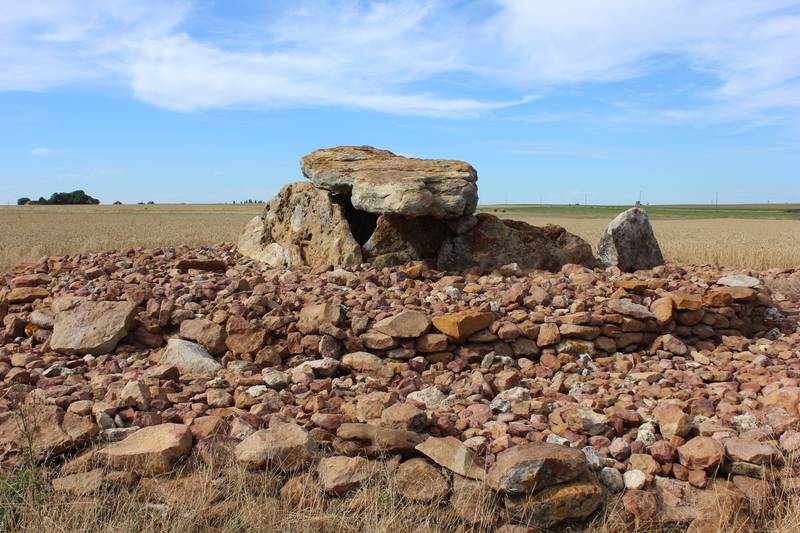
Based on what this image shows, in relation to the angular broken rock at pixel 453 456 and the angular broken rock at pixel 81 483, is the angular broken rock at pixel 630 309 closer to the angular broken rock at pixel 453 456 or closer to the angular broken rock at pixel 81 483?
the angular broken rock at pixel 453 456

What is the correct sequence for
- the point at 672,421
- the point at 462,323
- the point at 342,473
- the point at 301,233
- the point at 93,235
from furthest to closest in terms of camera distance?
the point at 93,235, the point at 301,233, the point at 462,323, the point at 672,421, the point at 342,473

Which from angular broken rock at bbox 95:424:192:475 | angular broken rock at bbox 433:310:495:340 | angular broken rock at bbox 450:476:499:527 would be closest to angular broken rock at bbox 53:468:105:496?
angular broken rock at bbox 95:424:192:475

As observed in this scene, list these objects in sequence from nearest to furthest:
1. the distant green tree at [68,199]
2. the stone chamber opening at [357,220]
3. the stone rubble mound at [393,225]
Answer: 1. the stone rubble mound at [393,225]
2. the stone chamber opening at [357,220]
3. the distant green tree at [68,199]

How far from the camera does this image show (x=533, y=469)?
3.77 metres

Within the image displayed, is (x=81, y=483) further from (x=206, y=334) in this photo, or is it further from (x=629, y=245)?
(x=629, y=245)

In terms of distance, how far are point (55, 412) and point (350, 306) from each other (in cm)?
313

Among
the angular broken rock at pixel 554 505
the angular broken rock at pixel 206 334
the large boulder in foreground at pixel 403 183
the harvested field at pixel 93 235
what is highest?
the large boulder in foreground at pixel 403 183

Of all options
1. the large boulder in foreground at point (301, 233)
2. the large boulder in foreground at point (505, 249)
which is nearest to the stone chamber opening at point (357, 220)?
the large boulder in foreground at point (301, 233)

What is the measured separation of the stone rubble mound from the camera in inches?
359

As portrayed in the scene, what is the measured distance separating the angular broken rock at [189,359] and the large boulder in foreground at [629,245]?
6.76m

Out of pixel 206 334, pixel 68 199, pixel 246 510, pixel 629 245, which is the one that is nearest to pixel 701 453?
A: pixel 246 510

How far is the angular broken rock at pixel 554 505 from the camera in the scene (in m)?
3.75

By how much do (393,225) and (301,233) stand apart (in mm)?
1552

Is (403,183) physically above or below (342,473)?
above
